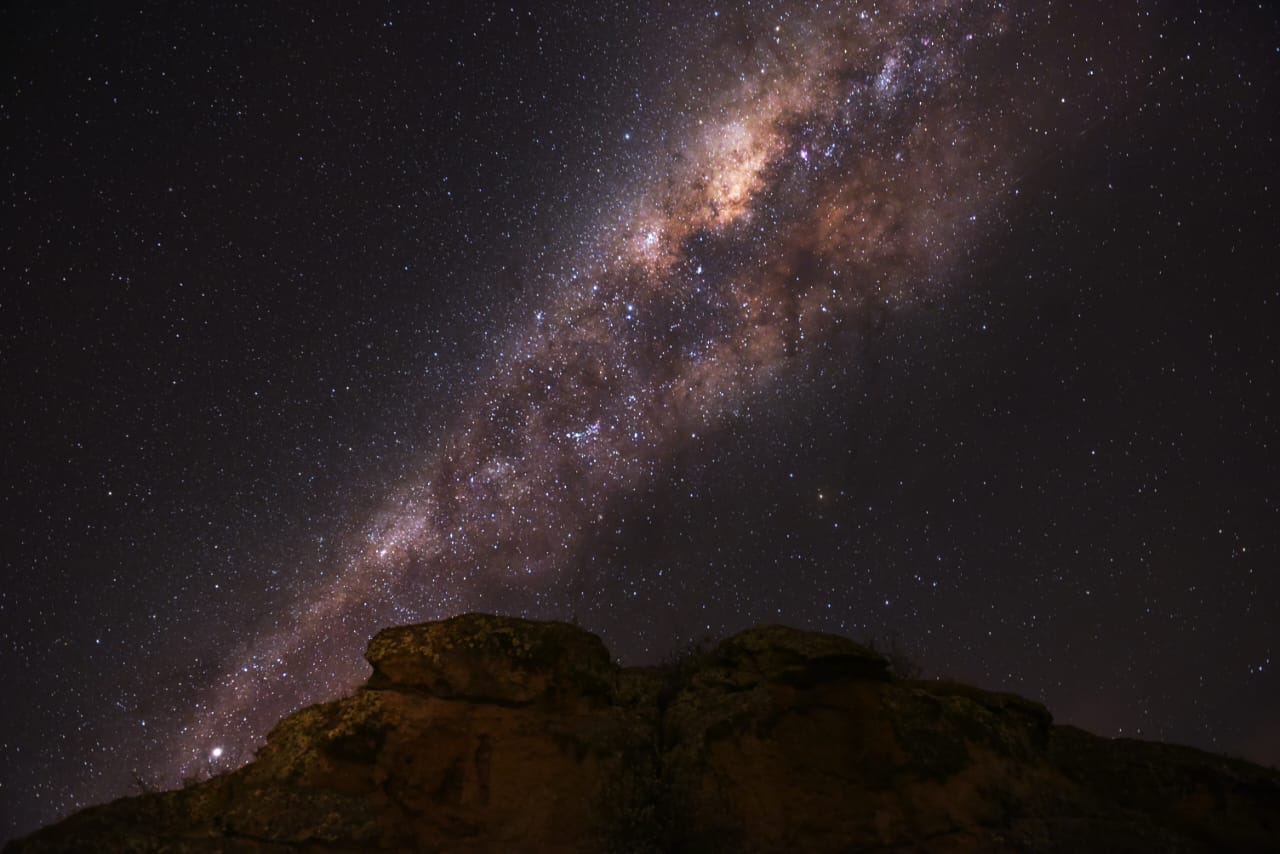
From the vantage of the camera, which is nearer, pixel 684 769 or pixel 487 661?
pixel 684 769

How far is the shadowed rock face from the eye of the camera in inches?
374

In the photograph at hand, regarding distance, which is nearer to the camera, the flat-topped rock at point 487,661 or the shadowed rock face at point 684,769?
the shadowed rock face at point 684,769

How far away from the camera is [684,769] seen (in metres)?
10.2

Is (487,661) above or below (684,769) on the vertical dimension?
above

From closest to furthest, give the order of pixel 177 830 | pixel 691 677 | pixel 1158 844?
pixel 177 830 < pixel 1158 844 < pixel 691 677

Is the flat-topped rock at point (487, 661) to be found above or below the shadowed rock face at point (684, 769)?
above

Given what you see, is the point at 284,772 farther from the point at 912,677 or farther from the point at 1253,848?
the point at 1253,848

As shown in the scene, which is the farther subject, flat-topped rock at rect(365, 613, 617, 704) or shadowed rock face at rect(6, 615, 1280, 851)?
flat-topped rock at rect(365, 613, 617, 704)

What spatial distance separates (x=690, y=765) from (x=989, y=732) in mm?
3672

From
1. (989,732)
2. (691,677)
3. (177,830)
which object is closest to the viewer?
(177,830)

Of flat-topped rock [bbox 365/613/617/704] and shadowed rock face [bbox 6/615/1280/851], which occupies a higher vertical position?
flat-topped rock [bbox 365/613/617/704]

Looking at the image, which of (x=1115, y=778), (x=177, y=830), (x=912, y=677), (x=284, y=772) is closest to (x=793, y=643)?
(x=912, y=677)

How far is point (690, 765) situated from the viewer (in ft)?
33.6

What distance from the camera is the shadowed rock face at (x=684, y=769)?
31.2 feet
